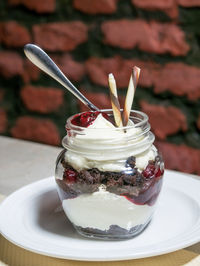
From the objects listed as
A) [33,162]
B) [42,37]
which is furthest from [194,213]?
[42,37]

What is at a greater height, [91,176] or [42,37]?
[91,176]

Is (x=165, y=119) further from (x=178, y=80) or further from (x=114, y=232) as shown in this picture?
(x=114, y=232)

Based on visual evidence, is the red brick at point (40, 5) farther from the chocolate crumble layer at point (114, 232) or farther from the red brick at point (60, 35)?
the chocolate crumble layer at point (114, 232)

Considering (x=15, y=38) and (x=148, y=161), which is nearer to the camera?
(x=148, y=161)

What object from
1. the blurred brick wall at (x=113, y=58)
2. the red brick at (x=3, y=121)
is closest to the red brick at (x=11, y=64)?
the blurred brick wall at (x=113, y=58)

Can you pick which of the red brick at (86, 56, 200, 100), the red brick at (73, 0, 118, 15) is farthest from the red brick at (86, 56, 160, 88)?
the red brick at (73, 0, 118, 15)

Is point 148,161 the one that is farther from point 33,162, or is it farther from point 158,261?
point 33,162

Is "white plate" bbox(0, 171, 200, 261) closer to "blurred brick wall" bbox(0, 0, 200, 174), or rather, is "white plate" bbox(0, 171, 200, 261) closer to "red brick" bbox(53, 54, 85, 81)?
"blurred brick wall" bbox(0, 0, 200, 174)

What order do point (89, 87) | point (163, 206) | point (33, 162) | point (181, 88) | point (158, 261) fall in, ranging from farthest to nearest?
1. point (89, 87)
2. point (181, 88)
3. point (33, 162)
4. point (163, 206)
5. point (158, 261)
